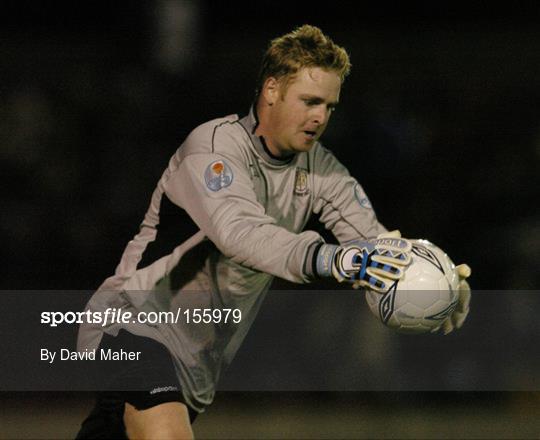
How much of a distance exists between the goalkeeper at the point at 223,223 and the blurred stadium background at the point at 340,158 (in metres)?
0.87

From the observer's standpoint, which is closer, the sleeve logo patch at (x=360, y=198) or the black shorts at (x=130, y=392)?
the black shorts at (x=130, y=392)

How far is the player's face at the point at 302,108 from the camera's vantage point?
3939mm

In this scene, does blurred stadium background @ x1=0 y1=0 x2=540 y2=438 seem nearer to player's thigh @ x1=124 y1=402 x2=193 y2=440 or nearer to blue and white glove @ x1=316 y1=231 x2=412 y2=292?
player's thigh @ x1=124 y1=402 x2=193 y2=440

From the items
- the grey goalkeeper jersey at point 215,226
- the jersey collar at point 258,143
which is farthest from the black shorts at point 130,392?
the jersey collar at point 258,143

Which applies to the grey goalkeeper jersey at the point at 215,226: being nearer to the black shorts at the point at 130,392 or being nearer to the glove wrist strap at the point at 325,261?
the black shorts at the point at 130,392

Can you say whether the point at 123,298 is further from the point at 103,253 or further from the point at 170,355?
the point at 103,253

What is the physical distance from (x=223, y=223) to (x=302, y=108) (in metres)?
0.68

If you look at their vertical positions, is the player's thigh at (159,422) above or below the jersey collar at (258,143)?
below

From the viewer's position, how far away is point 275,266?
11.2 feet

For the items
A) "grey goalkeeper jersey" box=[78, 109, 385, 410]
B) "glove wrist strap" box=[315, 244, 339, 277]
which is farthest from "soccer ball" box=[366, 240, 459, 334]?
"grey goalkeeper jersey" box=[78, 109, 385, 410]

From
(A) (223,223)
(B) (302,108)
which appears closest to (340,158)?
(B) (302,108)

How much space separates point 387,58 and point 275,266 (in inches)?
83.8

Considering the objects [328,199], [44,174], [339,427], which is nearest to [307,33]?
[328,199]

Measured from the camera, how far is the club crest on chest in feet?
13.3
